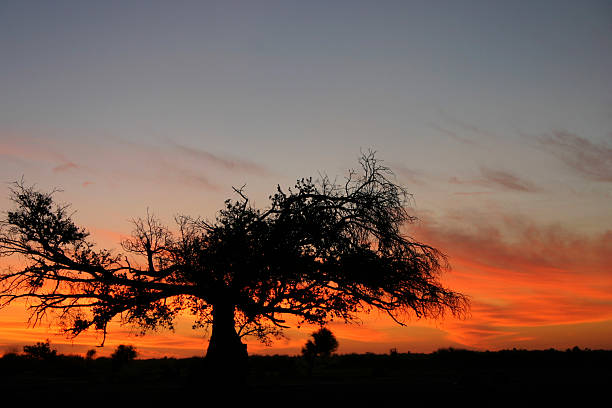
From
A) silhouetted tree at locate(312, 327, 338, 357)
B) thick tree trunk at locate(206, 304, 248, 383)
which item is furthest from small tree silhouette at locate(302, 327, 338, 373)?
thick tree trunk at locate(206, 304, 248, 383)

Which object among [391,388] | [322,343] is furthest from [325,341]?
[391,388]

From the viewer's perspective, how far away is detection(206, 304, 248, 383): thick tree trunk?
26141 mm

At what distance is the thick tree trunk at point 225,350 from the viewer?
2614 centimetres

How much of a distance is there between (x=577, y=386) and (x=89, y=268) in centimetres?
2274

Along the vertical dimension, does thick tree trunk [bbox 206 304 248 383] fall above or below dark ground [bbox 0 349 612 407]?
above

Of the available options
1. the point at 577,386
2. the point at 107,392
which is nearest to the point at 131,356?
the point at 107,392

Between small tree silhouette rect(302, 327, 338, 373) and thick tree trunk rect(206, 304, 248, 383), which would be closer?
thick tree trunk rect(206, 304, 248, 383)

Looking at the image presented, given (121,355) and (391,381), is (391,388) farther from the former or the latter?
(121,355)

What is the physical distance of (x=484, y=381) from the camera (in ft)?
95.6

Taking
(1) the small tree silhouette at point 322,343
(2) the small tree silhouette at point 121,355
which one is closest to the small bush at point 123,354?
(2) the small tree silhouette at point 121,355

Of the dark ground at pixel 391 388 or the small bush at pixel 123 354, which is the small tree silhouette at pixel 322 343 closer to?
the dark ground at pixel 391 388

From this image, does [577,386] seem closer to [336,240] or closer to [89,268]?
[336,240]

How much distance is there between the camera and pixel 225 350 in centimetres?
2652

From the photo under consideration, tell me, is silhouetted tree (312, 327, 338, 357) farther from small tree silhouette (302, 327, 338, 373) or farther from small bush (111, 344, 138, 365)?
small bush (111, 344, 138, 365)
